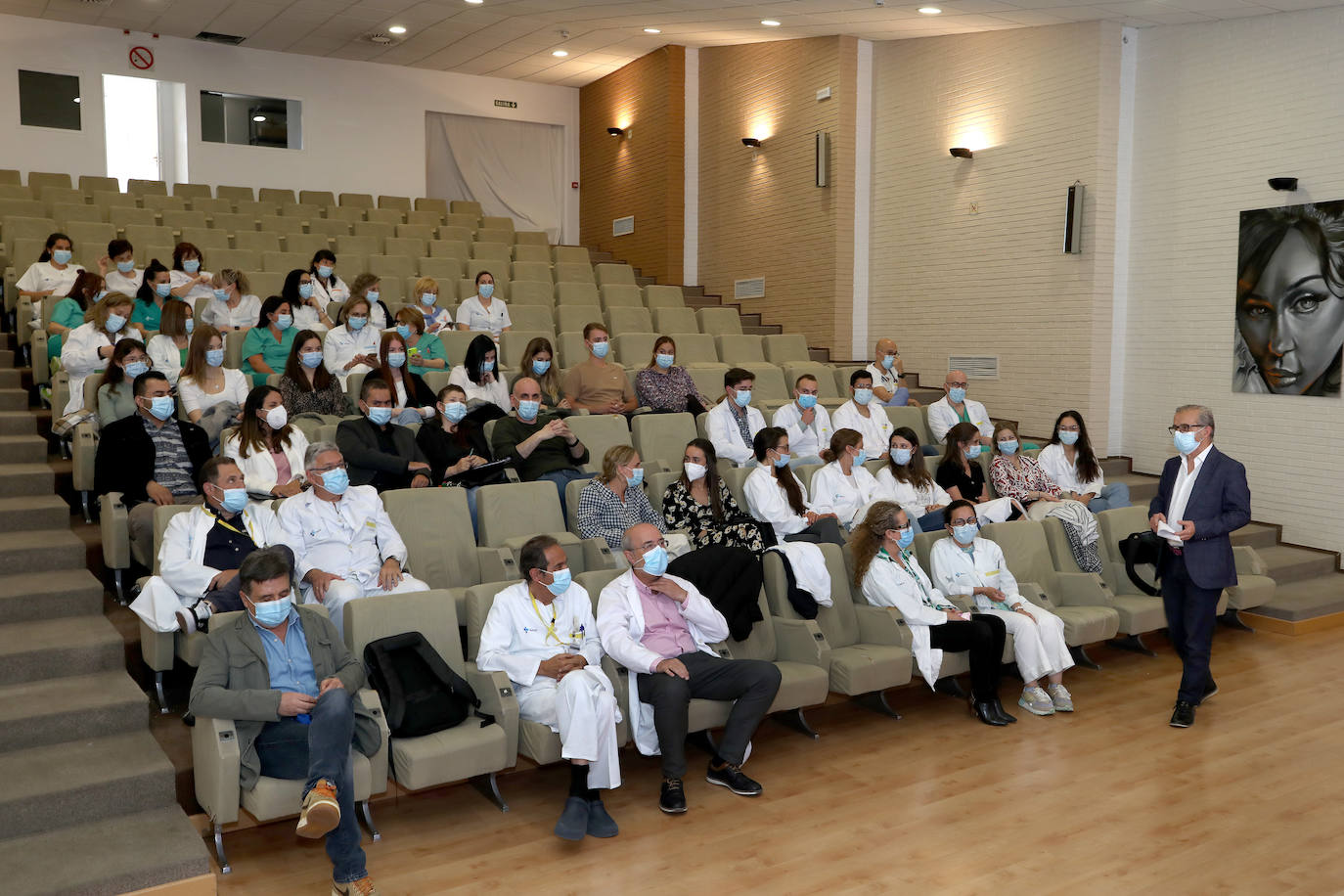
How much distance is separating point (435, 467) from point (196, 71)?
338 inches

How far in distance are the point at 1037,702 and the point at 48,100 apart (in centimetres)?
1132

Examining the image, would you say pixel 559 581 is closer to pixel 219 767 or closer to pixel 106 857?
pixel 219 767

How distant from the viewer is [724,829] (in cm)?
387

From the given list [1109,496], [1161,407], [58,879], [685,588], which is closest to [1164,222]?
[1161,407]

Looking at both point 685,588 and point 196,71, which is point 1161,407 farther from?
point 196,71

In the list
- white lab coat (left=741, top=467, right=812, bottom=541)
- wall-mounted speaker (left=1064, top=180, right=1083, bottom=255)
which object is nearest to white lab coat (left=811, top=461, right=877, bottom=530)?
white lab coat (left=741, top=467, right=812, bottom=541)

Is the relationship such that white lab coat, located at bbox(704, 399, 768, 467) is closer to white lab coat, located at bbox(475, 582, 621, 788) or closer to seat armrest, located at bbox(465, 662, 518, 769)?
white lab coat, located at bbox(475, 582, 621, 788)

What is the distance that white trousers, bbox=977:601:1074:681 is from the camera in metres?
5.15

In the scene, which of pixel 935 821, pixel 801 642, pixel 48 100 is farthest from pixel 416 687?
pixel 48 100

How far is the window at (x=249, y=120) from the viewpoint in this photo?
1227 cm

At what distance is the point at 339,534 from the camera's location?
454cm

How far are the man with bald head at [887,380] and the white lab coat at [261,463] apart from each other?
436 cm

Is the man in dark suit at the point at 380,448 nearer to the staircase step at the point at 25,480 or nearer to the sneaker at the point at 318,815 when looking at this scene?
the staircase step at the point at 25,480

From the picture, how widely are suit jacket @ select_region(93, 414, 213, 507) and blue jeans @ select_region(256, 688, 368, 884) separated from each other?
1.88m
